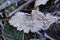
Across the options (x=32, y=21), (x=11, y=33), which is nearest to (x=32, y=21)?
(x=32, y=21)

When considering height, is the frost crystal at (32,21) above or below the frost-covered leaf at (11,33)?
above

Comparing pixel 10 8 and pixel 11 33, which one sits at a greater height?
pixel 10 8

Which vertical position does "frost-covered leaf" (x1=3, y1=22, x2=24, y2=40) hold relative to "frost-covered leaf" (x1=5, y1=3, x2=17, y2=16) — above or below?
below

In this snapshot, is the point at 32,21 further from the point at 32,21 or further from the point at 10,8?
the point at 10,8

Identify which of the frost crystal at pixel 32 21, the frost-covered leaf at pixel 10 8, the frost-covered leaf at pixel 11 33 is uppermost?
the frost-covered leaf at pixel 10 8

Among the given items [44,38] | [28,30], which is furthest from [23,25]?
[44,38]

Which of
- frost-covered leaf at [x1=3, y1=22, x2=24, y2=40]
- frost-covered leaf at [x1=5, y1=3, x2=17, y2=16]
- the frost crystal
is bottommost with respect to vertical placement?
frost-covered leaf at [x1=3, y1=22, x2=24, y2=40]
